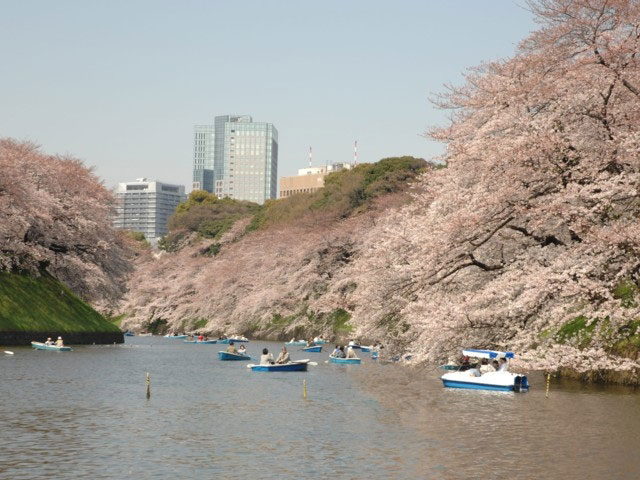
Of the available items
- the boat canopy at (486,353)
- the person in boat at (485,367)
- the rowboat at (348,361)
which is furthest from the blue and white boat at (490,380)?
the rowboat at (348,361)

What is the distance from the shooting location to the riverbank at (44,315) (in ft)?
232

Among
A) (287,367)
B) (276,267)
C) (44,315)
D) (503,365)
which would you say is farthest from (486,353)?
(276,267)

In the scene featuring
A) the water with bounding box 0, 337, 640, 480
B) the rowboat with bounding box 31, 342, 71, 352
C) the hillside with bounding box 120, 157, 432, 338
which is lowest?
the water with bounding box 0, 337, 640, 480

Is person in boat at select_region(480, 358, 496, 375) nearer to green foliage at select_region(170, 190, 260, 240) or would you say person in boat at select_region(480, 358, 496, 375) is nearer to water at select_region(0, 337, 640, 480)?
water at select_region(0, 337, 640, 480)

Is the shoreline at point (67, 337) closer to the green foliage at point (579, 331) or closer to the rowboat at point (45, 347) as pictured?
the rowboat at point (45, 347)

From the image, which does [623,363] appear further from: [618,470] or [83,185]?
[83,185]

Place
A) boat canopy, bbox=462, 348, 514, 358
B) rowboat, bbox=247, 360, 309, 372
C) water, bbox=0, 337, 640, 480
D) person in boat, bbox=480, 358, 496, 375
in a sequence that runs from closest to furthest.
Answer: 1. water, bbox=0, 337, 640, 480
2. boat canopy, bbox=462, 348, 514, 358
3. person in boat, bbox=480, 358, 496, 375
4. rowboat, bbox=247, 360, 309, 372

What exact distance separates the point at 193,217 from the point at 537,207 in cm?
13524

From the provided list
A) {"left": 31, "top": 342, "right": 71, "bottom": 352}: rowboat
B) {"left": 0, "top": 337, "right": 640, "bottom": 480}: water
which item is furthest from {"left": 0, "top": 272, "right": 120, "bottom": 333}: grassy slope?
{"left": 0, "top": 337, "right": 640, "bottom": 480}: water

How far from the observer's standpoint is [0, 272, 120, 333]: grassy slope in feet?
235

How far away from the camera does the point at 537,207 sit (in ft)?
115

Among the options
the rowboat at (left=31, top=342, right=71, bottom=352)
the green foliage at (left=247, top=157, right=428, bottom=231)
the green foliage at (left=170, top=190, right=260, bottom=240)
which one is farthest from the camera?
the green foliage at (left=170, top=190, right=260, bottom=240)

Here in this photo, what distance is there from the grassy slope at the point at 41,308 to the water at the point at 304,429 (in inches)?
961

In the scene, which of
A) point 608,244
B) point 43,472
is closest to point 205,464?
point 43,472
